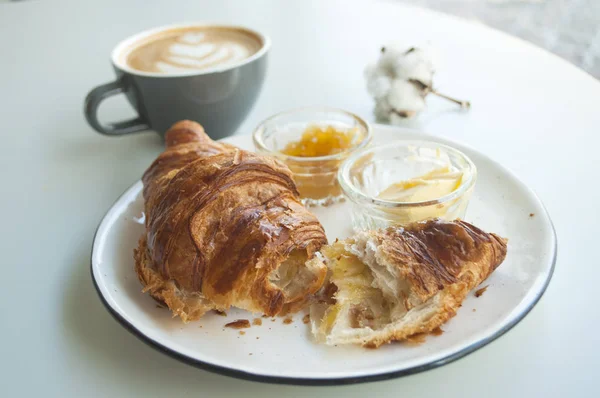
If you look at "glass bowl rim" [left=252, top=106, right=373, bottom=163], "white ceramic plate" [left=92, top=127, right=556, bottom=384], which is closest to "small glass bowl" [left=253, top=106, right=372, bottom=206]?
"glass bowl rim" [left=252, top=106, right=373, bottom=163]

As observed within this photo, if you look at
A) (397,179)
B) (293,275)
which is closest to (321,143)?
(397,179)

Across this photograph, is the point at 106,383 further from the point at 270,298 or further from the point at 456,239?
the point at 456,239

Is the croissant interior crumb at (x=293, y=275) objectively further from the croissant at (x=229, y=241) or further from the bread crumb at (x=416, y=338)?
the bread crumb at (x=416, y=338)

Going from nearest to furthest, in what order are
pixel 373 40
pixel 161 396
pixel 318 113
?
pixel 161 396
pixel 318 113
pixel 373 40

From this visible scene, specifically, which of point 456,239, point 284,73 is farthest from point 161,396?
point 284,73

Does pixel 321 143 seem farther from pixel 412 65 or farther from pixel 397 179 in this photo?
pixel 412 65

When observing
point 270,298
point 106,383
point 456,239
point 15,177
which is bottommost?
point 15,177

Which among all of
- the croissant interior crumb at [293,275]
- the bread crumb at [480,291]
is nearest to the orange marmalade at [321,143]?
the croissant interior crumb at [293,275]
